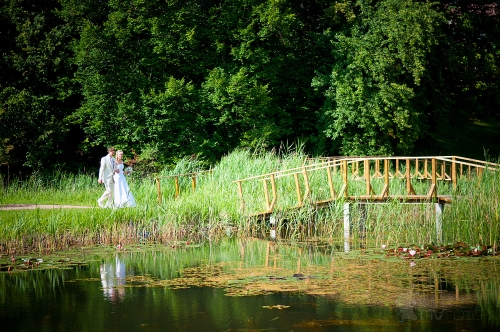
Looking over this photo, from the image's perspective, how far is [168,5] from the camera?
92.8ft

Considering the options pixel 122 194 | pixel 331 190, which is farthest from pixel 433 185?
pixel 122 194

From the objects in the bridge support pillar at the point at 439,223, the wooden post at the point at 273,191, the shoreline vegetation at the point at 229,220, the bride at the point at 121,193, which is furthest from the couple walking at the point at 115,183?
the bridge support pillar at the point at 439,223

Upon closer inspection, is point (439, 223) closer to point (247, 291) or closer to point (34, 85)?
point (247, 291)

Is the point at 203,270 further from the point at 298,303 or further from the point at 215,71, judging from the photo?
the point at 215,71

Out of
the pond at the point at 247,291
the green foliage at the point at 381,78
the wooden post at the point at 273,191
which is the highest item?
the green foliage at the point at 381,78

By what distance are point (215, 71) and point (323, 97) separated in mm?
4761

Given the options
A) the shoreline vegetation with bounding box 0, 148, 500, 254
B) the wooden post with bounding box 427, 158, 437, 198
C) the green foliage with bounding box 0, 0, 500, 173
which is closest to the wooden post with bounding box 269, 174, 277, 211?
the shoreline vegetation with bounding box 0, 148, 500, 254

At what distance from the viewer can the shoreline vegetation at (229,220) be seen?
1330 cm

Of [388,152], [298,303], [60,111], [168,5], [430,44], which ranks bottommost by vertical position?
[298,303]

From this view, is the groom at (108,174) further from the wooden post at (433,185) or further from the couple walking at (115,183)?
the wooden post at (433,185)

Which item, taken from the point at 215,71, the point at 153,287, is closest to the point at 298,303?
the point at 153,287

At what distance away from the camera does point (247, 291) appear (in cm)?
1038

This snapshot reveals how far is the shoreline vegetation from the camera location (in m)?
13.3

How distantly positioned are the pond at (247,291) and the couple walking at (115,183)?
11.0 feet
